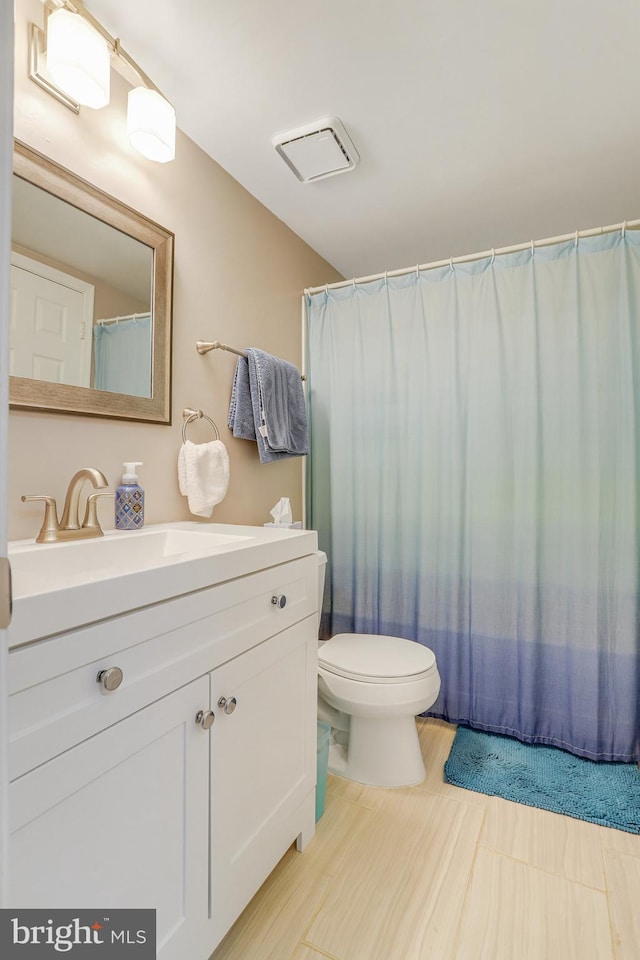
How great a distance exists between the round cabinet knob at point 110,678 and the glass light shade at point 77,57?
52.6 inches

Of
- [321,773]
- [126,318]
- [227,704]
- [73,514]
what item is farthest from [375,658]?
[126,318]

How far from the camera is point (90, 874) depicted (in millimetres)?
741

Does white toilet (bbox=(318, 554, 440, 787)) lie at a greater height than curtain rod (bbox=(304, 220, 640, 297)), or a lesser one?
lesser

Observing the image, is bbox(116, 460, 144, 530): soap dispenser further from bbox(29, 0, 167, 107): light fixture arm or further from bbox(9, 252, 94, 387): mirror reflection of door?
bbox(29, 0, 167, 107): light fixture arm

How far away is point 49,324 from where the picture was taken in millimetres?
1205

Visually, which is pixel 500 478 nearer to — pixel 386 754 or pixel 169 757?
Result: pixel 386 754

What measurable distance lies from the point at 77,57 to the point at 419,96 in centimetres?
99

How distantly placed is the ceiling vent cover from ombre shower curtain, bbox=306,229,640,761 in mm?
568

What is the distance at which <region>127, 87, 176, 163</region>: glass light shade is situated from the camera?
4.38 ft

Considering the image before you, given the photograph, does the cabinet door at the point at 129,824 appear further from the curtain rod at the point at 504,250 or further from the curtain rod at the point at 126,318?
the curtain rod at the point at 504,250

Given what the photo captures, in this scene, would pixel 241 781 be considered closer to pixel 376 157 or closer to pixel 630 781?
pixel 630 781

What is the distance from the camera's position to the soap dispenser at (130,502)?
1.36 meters

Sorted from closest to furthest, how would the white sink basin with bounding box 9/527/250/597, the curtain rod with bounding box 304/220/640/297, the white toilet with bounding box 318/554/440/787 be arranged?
the white sink basin with bounding box 9/527/250/597 → the white toilet with bounding box 318/554/440/787 → the curtain rod with bounding box 304/220/640/297

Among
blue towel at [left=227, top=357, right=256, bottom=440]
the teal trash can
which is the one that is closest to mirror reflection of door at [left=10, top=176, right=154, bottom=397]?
blue towel at [left=227, top=357, right=256, bottom=440]
